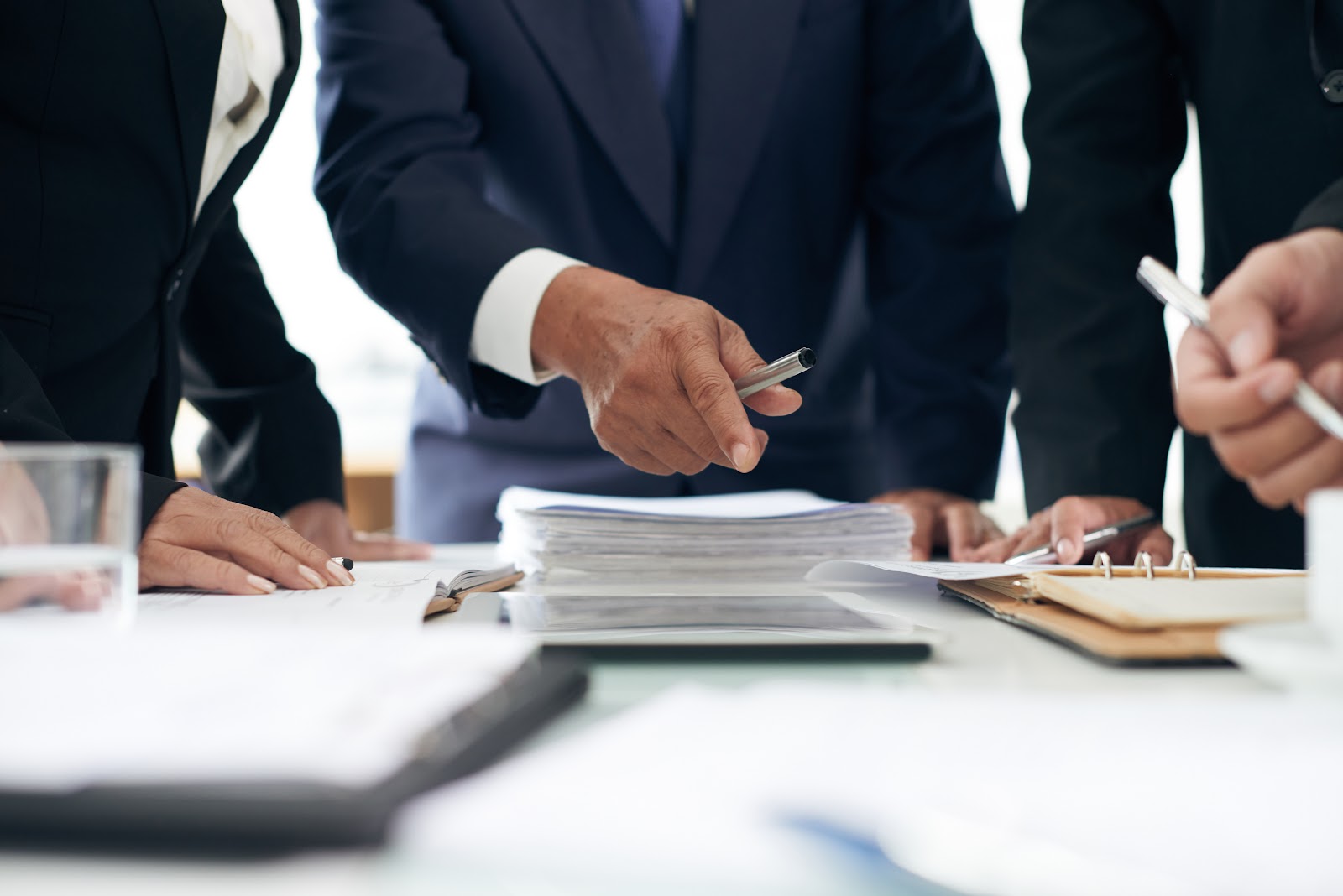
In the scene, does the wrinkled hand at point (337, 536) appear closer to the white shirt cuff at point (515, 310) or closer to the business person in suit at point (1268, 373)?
the white shirt cuff at point (515, 310)

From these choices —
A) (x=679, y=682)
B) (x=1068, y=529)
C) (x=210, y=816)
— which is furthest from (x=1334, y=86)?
(x=210, y=816)

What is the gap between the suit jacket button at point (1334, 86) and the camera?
1.06 m

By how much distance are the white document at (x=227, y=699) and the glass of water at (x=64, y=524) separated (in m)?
0.02

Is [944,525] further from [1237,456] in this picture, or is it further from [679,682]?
[679,682]

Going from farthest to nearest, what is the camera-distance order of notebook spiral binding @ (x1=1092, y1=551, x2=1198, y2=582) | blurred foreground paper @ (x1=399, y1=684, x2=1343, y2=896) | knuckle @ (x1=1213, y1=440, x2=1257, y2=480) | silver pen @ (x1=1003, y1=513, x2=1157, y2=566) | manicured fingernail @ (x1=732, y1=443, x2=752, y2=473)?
silver pen @ (x1=1003, y1=513, x2=1157, y2=566)
manicured fingernail @ (x1=732, y1=443, x2=752, y2=473)
notebook spiral binding @ (x1=1092, y1=551, x2=1198, y2=582)
knuckle @ (x1=1213, y1=440, x2=1257, y2=480)
blurred foreground paper @ (x1=399, y1=684, x2=1343, y2=896)

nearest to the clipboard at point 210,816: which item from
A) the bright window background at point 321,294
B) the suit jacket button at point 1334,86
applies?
the suit jacket button at point 1334,86

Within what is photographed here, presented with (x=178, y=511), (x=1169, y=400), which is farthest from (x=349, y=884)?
(x=1169, y=400)

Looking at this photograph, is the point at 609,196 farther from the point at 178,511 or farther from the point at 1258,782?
the point at 1258,782

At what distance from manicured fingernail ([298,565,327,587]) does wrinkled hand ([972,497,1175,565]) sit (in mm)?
585

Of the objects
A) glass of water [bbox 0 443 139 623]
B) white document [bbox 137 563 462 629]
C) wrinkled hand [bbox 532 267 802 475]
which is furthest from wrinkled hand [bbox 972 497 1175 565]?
glass of water [bbox 0 443 139 623]

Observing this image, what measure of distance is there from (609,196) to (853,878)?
3.98 ft

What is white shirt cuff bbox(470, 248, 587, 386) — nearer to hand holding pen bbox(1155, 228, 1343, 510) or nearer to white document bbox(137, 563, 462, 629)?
white document bbox(137, 563, 462, 629)

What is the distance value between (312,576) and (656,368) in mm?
325

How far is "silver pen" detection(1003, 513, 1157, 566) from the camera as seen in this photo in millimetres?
906
